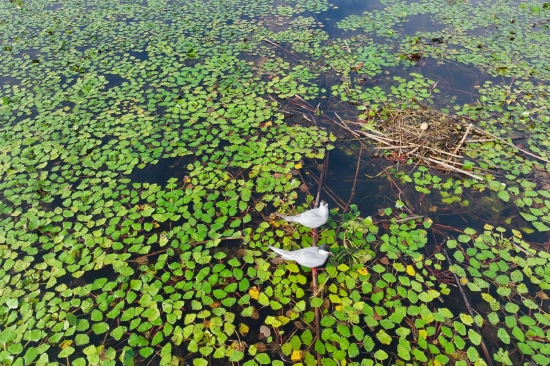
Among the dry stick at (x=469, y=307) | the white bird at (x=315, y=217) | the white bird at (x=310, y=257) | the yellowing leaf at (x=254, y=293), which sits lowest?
the yellowing leaf at (x=254, y=293)

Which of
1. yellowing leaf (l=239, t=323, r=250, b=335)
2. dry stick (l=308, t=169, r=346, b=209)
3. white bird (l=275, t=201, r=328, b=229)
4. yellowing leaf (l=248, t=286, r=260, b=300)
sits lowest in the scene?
yellowing leaf (l=239, t=323, r=250, b=335)

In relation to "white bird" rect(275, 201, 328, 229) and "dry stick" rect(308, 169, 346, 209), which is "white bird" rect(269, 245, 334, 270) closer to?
"white bird" rect(275, 201, 328, 229)

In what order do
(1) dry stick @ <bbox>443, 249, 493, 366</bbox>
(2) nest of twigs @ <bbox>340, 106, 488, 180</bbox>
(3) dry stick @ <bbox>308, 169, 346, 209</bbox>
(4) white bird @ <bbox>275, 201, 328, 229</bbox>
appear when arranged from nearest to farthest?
1. (1) dry stick @ <bbox>443, 249, 493, 366</bbox>
2. (4) white bird @ <bbox>275, 201, 328, 229</bbox>
3. (3) dry stick @ <bbox>308, 169, 346, 209</bbox>
4. (2) nest of twigs @ <bbox>340, 106, 488, 180</bbox>

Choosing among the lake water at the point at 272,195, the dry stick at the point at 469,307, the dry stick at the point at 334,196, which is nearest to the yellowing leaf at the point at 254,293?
the lake water at the point at 272,195

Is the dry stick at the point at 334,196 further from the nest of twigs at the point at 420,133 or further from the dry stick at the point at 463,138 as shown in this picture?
the dry stick at the point at 463,138

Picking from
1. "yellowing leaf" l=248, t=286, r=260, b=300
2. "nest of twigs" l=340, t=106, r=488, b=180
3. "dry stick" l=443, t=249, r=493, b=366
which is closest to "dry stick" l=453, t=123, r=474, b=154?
"nest of twigs" l=340, t=106, r=488, b=180

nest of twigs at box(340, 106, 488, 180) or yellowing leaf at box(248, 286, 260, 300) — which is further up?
nest of twigs at box(340, 106, 488, 180)

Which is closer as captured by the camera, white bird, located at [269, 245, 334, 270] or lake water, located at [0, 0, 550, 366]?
lake water, located at [0, 0, 550, 366]

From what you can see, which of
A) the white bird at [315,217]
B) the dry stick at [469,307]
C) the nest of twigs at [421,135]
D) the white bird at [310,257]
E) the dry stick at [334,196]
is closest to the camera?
the dry stick at [469,307]

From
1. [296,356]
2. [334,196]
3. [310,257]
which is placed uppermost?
[310,257]

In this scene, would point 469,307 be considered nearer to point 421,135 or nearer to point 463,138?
point 421,135

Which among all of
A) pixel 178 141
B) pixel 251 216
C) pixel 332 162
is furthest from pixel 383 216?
pixel 178 141

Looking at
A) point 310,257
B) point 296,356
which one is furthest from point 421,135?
point 296,356
